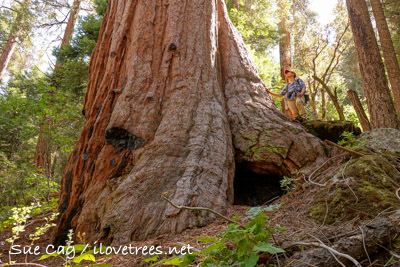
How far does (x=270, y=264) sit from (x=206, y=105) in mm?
3011

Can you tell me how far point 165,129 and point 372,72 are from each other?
5.34 metres

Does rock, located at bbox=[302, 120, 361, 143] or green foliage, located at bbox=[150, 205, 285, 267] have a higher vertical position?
rock, located at bbox=[302, 120, 361, 143]

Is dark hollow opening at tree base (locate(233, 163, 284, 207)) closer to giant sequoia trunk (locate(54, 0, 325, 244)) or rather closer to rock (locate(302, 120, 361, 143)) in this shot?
giant sequoia trunk (locate(54, 0, 325, 244))

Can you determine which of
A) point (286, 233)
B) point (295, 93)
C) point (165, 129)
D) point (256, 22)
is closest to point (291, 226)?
point (286, 233)

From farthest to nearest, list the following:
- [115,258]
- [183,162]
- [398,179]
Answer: [183,162], [398,179], [115,258]

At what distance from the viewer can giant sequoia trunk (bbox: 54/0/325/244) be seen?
3275 millimetres

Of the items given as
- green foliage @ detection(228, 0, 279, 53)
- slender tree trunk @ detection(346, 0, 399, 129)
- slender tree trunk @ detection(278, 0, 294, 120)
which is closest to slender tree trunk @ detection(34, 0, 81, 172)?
green foliage @ detection(228, 0, 279, 53)

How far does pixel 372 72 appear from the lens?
6441 millimetres

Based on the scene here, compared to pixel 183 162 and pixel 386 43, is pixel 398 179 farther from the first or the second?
pixel 386 43

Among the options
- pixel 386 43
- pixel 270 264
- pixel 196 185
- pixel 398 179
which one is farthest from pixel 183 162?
pixel 386 43

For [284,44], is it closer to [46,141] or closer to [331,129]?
[331,129]

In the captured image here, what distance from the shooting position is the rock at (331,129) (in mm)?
5000

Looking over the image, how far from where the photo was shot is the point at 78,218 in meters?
3.77

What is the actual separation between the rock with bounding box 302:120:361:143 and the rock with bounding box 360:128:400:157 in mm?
403
